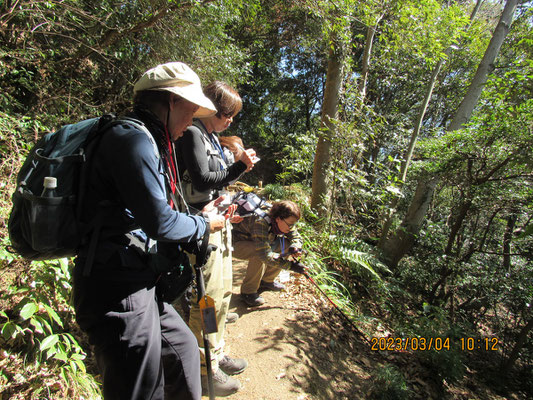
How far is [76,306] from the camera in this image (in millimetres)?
1181

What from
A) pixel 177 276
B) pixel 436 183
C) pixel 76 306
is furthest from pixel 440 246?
pixel 76 306

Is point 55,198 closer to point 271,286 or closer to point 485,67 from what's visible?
point 271,286

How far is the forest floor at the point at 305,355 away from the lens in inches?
109

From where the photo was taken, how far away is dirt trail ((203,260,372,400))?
2723 millimetres

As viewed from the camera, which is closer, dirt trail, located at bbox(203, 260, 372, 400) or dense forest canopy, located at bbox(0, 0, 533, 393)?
dirt trail, located at bbox(203, 260, 372, 400)

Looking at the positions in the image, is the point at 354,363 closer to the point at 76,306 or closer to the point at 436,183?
the point at 76,306

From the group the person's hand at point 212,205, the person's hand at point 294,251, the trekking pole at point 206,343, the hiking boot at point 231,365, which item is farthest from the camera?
the person's hand at point 294,251

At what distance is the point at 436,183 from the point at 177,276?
7.36m

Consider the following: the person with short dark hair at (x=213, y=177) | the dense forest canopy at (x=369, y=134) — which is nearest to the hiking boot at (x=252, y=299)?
the person with short dark hair at (x=213, y=177)

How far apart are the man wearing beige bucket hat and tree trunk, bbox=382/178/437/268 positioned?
7070 millimetres

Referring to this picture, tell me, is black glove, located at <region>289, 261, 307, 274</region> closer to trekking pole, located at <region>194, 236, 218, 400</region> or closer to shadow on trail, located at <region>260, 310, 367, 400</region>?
shadow on trail, located at <region>260, 310, 367, 400</region>

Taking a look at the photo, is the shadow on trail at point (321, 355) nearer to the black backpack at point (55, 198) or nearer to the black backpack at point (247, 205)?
the black backpack at point (247, 205)

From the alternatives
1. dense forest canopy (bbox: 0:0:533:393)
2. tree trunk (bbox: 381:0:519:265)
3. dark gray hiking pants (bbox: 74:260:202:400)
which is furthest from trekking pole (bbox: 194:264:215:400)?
tree trunk (bbox: 381:0:519:265)

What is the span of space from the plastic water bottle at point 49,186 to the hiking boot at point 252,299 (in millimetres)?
3025
